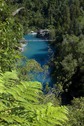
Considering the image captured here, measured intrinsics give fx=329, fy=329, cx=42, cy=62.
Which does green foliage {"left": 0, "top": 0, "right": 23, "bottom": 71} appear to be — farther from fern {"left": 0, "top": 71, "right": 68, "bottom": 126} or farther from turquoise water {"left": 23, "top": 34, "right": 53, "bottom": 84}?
turquoise water {"left": 23, "top": 34, "right": 53, "bottom": 84}

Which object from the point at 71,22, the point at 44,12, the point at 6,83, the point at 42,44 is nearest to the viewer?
the point at 6,83

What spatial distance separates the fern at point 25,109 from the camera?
42.9 inches

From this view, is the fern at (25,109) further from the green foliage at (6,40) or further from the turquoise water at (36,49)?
the turquoise water at (36,49)

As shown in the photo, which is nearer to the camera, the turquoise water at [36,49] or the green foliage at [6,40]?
the green foliage at [6,40]

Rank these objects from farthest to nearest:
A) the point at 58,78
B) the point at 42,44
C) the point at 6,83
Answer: the point at 42,44
the point at 58,78
the point at 6,83

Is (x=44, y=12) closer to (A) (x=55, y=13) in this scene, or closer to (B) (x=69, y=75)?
(A) (x=55, y=13)

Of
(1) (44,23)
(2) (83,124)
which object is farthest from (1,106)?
(1) (44,23)

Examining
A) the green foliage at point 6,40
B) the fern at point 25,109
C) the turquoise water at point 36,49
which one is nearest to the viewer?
the fern at point 25,109

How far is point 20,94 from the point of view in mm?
1133

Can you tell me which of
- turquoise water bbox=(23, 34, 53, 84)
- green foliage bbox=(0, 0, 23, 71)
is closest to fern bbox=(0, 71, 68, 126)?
green foliage bbox=(0, 0, 23, 71)

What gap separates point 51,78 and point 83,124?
17.5m

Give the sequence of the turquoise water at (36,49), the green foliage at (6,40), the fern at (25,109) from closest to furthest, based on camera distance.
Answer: the fern at (25,109) < the green foliage at (6,40) < the turquoise water at (36,49)

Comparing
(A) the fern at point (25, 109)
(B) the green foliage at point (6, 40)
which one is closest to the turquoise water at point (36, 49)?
(B) the green foliage at point (6, 40)

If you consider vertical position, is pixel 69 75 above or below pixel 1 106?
below
